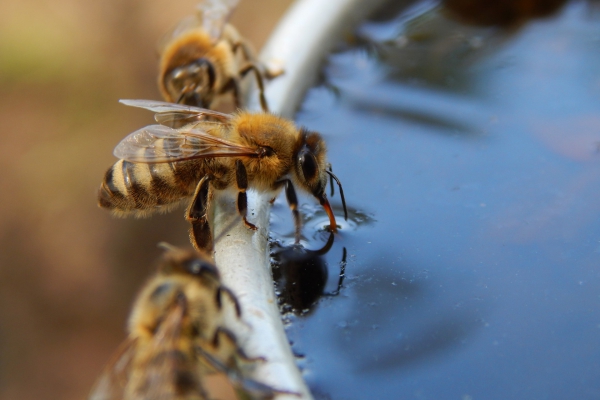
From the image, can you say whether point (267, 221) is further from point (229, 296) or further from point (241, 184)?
point (229, 296)

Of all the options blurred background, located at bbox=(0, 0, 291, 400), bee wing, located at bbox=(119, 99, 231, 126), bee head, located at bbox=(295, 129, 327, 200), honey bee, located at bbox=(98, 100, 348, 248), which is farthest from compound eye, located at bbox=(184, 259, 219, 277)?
blurred background, located at bbox=(0, 0, 291, 400)

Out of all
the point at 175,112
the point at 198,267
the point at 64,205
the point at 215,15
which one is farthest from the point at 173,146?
the point at 64,205

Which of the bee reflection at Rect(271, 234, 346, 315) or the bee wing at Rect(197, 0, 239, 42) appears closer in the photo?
the bee reflection at Rect(271, 234, 346, 315)

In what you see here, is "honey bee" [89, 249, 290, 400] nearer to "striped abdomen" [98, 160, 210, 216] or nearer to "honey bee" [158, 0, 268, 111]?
"striped abdomen" [98, 160, 210, 216]

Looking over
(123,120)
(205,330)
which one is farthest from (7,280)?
(205,330)

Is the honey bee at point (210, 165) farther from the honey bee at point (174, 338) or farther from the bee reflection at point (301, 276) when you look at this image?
the honey bee at point (174, 338)

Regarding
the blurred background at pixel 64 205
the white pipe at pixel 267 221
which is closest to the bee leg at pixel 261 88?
the white pipe at pixel 267 221
